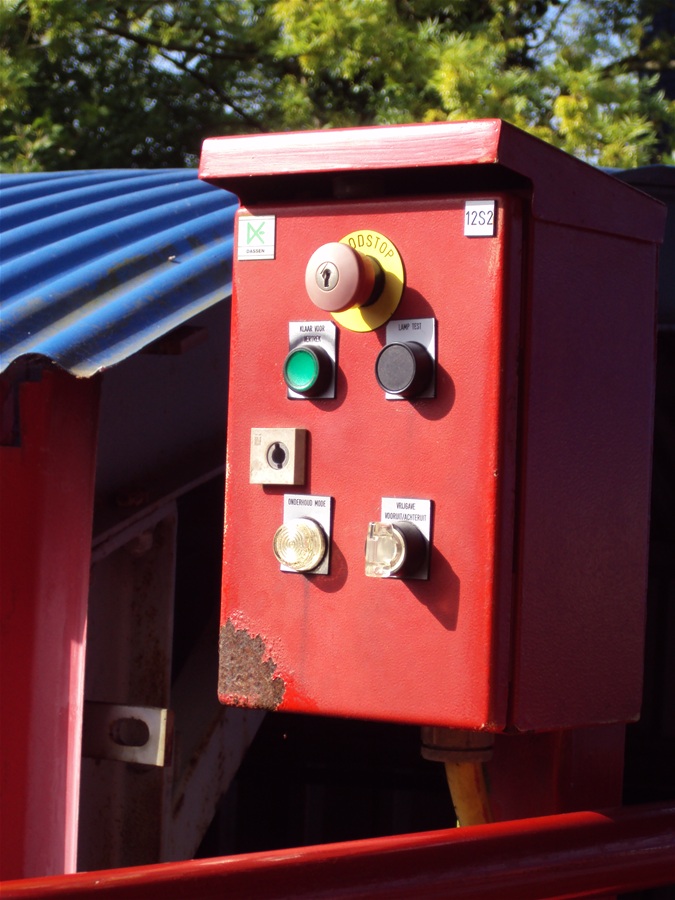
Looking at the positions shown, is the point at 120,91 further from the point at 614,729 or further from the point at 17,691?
the point at 614,729

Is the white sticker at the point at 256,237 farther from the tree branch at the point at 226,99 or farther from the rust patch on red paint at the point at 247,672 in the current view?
the tree branch at the point at 226,99

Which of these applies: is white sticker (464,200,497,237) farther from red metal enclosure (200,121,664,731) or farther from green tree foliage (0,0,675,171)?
green tree foliage (0,0,675,171)

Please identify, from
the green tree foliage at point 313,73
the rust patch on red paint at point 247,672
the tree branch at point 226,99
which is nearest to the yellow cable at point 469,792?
the rust patch on red paint at point 247,672

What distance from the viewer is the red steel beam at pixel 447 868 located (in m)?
1.41

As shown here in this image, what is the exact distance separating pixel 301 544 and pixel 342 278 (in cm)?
41

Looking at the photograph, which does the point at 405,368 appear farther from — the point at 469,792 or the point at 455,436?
the point at 469,792

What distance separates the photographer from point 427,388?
168 cm

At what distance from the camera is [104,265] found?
2691mm

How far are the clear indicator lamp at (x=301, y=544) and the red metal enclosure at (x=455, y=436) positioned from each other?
0.02m

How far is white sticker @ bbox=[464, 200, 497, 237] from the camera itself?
1.64m

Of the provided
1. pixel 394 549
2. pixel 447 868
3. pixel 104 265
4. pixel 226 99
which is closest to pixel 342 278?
pixel 394 549

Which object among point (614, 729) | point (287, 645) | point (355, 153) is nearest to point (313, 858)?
point (287, 645)

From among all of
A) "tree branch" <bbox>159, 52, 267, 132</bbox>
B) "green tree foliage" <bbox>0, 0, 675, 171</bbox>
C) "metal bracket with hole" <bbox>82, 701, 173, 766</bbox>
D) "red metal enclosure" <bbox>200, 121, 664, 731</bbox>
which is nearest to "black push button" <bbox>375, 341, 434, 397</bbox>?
"red metal enclosure" <bbox>200, 121, 664, 731</bbox>

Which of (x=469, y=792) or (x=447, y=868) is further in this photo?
(x=469, y=792)
